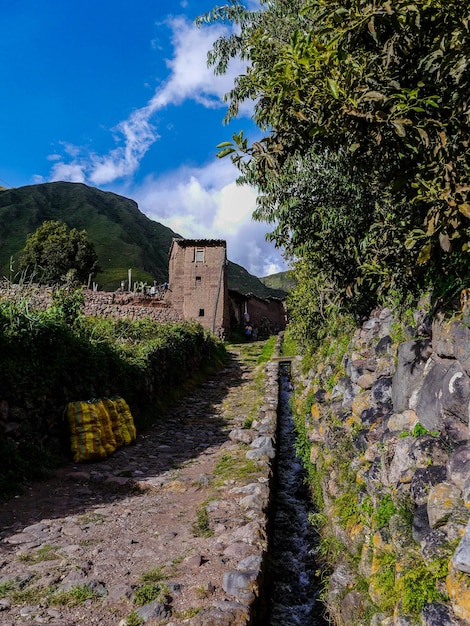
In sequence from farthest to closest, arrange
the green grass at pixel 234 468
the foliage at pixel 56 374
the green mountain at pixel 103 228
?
the green mountain at pixel 103 228 < the green grass at pixel 234 468 < the foliage at pixel 56 374

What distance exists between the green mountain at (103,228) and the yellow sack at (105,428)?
181 ft

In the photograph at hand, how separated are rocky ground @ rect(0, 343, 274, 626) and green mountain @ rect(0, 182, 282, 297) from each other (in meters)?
56.6

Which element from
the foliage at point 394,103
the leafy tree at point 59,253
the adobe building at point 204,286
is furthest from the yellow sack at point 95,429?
the leafy tree at point 59,253

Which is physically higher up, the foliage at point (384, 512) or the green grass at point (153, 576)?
the foliage at point (384, 512)

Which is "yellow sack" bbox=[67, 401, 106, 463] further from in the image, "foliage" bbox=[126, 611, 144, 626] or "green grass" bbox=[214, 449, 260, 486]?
"foliage" bbox=[126, 611, 144, 626]

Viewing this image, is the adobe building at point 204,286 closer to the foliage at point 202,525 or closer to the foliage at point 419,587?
the foliage at point 202,525

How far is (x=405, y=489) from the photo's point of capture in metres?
3.41

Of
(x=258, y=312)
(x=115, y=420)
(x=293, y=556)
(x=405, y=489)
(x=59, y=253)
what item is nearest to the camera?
(x=405, y=489)

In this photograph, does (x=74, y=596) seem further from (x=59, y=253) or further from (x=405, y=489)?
(x=59, y=253)

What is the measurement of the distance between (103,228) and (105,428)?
99.1 m

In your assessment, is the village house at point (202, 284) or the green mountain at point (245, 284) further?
the green mountain at point (245, 284)

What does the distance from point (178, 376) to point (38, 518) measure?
9.52 meters

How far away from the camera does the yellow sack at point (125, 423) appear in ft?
28.1

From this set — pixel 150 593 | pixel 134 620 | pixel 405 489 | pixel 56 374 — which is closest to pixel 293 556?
pixel 150 593
